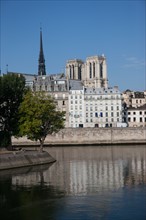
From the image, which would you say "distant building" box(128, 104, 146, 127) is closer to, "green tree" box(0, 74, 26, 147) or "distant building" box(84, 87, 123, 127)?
"distant building" box(84, 87, 123, 127)

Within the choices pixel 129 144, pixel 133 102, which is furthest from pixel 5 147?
pixel 133 102

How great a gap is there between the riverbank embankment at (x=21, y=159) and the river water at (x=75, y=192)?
1.78m

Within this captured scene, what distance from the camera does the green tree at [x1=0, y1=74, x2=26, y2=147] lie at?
68250mm

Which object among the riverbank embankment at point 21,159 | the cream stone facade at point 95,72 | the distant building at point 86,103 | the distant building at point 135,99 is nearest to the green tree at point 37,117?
the riverbank embankment at point 21,159

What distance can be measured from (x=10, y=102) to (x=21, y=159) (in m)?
12.2

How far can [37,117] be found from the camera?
6900 centimetres

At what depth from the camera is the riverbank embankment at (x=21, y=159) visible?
190ft

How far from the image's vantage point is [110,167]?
58125 mm

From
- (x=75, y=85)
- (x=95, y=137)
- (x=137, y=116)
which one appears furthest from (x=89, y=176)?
(x=137, y=116)

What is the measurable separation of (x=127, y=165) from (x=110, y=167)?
2946 mm

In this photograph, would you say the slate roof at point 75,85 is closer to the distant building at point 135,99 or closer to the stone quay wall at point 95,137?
the stone quay wall at point 95,137

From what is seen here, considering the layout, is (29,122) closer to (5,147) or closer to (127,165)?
(5,147)

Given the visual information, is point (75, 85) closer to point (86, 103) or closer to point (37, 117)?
point (86, 103)

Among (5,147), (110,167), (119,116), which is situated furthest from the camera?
(119,116)
